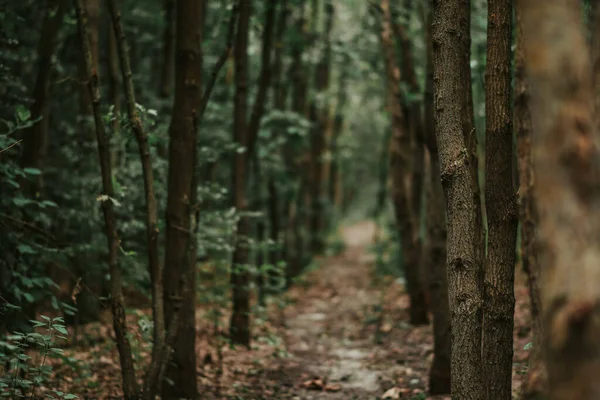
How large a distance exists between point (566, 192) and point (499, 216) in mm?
1996

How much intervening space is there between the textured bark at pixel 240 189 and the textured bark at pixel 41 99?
2.98 meters

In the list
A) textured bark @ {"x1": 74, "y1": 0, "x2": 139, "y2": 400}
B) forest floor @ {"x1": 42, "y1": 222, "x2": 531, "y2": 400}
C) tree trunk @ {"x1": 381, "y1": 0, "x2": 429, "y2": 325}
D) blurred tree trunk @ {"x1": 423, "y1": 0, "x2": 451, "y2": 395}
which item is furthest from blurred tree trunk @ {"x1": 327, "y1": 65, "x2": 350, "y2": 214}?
textured bark @ {"x1": 74, "y1": 0, "x2": 139, "y2": 400}

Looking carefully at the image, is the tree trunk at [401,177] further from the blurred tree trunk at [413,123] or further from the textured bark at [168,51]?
the textured bark at [168,51]

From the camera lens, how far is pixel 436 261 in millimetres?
7906

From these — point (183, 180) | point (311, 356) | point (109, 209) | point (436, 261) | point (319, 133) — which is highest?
point (319, 133)

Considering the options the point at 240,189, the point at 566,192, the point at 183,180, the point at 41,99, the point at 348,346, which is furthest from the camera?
the point at 348,346

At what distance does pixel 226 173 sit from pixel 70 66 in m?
5.59

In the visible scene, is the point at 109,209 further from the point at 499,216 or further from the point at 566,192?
the point at 566,192

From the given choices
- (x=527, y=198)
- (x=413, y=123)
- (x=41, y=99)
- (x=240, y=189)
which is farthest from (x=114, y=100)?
(x=527, y=198)

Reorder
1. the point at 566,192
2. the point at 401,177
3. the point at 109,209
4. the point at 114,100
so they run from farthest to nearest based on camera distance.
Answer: the point at 401,177 → the point at 114,100 → the point at 109,209 → the point at 566,192

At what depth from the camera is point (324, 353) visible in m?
9.62

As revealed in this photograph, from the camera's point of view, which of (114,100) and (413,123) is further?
(413,123)

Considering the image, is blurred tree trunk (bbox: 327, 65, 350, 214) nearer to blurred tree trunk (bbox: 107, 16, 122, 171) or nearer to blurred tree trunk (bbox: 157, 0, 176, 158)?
blurred tree trunk (bbox: 157, 0, 176, 158)

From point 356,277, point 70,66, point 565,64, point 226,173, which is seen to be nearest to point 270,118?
point 226,173
